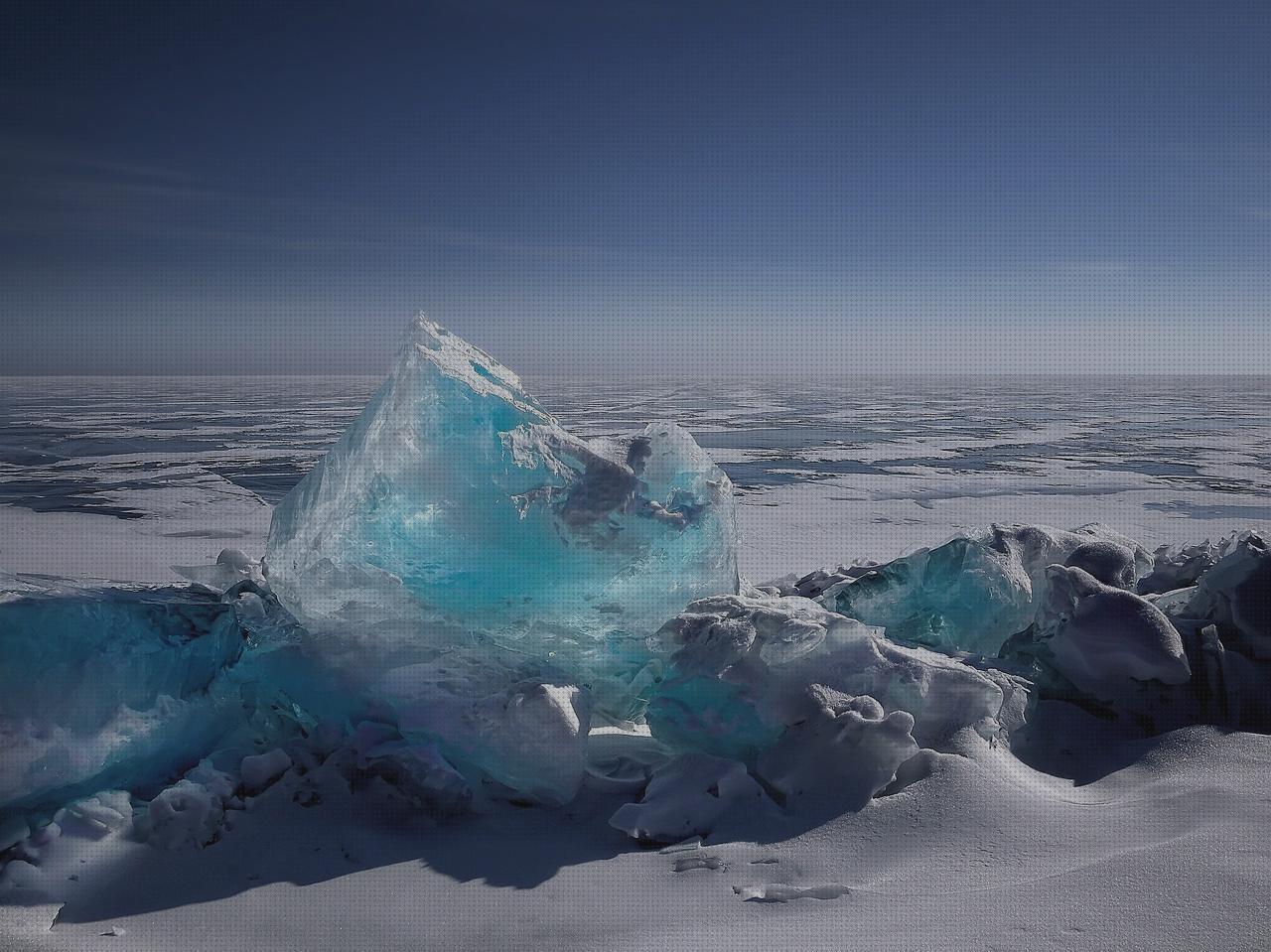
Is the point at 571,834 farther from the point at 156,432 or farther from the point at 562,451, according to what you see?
the point at 156,432

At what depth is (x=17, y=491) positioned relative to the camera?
7.78 m

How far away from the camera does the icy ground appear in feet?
5.69

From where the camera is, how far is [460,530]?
8.71ft

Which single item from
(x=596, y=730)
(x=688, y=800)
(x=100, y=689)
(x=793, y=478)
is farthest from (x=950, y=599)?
(x=793, y=478)

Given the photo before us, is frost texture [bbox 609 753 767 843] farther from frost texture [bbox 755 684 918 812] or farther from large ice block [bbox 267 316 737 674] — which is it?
large ice block [bbox 267 316 737 674]

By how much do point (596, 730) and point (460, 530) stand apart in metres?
0.83

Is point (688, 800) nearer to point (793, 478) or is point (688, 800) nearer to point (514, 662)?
point (514, 662)

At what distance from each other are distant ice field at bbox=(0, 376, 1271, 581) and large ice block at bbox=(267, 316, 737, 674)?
2.56 m

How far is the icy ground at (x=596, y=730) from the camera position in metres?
1.73

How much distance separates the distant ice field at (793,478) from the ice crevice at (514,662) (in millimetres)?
2505

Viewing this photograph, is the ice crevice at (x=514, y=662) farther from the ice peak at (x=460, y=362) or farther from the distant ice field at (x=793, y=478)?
the distant ice field at (x=793, y=478)

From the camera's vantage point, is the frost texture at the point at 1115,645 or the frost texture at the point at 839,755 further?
the frost texture at the point at 1115,645

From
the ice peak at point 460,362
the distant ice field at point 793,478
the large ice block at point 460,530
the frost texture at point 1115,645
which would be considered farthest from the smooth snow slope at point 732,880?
the distant ice field at point 793,478

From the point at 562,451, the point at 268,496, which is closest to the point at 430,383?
the point at 562,451
